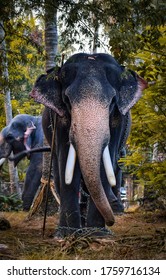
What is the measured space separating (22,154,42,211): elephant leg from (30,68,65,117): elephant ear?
6510 millimetres

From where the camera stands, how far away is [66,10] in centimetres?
788

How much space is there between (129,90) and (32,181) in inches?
273

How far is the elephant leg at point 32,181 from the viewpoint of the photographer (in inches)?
594

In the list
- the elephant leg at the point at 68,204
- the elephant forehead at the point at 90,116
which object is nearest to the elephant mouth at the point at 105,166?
the elephant forehead at the point at 90,116

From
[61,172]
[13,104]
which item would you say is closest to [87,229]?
[61,172]

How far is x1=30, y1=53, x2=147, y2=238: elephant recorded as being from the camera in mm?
7555

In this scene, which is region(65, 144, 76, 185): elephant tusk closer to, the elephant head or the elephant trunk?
the elephant trunk

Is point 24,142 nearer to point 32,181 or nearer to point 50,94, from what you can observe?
point 32,181

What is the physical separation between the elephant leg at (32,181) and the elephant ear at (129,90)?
21.8 feet

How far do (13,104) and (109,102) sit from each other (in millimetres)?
12369

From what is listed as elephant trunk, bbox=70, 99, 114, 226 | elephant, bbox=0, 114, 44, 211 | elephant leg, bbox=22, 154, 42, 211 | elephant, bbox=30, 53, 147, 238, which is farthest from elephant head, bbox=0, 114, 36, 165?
elephant trunk, bbox=70, 99, 114, 226

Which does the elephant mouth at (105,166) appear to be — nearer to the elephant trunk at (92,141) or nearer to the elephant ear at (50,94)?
the elephant trunk at (92,141)
